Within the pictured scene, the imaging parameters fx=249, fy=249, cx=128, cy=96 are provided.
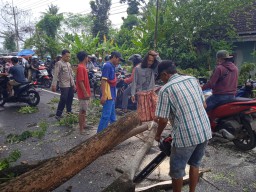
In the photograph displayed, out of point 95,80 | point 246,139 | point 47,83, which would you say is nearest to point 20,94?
point 95,80

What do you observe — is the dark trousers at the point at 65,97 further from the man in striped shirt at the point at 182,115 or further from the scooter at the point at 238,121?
the man in striped shirt at the point at 182,115

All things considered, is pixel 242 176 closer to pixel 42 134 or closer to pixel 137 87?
pixel 137 87

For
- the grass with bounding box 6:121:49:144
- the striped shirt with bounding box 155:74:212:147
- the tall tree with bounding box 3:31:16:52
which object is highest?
the tall tree with bounding box 3:31:16:52

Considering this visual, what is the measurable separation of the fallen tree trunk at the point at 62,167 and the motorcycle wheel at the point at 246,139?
94.8 inches

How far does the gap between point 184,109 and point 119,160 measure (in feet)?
6.84

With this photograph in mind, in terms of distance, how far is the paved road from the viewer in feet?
11.6

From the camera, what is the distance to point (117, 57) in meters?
5.11

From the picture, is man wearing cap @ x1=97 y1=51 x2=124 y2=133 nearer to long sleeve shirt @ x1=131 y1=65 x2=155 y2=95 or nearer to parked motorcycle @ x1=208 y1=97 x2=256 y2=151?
long sleeve shirt @ x1=131 y1=65 x2=155 y2=95

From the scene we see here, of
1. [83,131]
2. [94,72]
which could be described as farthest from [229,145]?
[94,72]

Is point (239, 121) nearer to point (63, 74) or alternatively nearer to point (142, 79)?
point (142, 79)

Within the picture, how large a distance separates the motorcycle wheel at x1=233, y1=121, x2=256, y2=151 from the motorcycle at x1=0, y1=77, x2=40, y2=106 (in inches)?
264

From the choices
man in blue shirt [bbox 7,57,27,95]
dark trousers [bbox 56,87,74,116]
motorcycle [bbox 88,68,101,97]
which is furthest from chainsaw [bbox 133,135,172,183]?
motorcycle [bbox 88,68,101,97]

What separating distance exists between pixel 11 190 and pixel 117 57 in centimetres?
335

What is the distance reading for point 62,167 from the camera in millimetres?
2824
